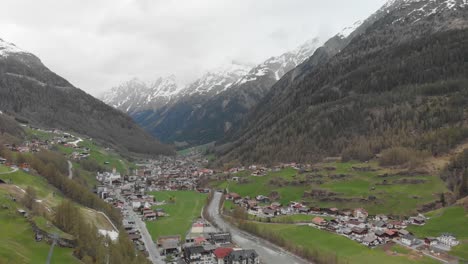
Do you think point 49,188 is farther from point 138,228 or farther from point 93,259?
point 93,259

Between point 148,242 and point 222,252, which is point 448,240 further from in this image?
point 148,242

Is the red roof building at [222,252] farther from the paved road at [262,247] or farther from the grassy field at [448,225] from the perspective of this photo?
the grassy field at [448,225]

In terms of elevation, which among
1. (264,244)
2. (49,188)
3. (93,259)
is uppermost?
(49,188)

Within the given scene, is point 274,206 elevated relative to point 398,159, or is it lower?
lower

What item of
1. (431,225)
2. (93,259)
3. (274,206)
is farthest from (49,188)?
(431,225)

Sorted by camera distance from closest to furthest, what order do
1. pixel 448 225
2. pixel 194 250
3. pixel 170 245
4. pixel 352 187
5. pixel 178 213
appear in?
pixel 194 250
pixel 170 245
pixel 448 225
pixel 178 213
pixel 352 187

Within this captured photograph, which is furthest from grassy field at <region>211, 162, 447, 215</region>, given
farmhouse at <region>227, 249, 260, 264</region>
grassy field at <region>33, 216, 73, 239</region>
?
grassy field at <region>33, 216, 73, 239</region>

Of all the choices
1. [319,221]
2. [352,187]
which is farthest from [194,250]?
[352,187]
